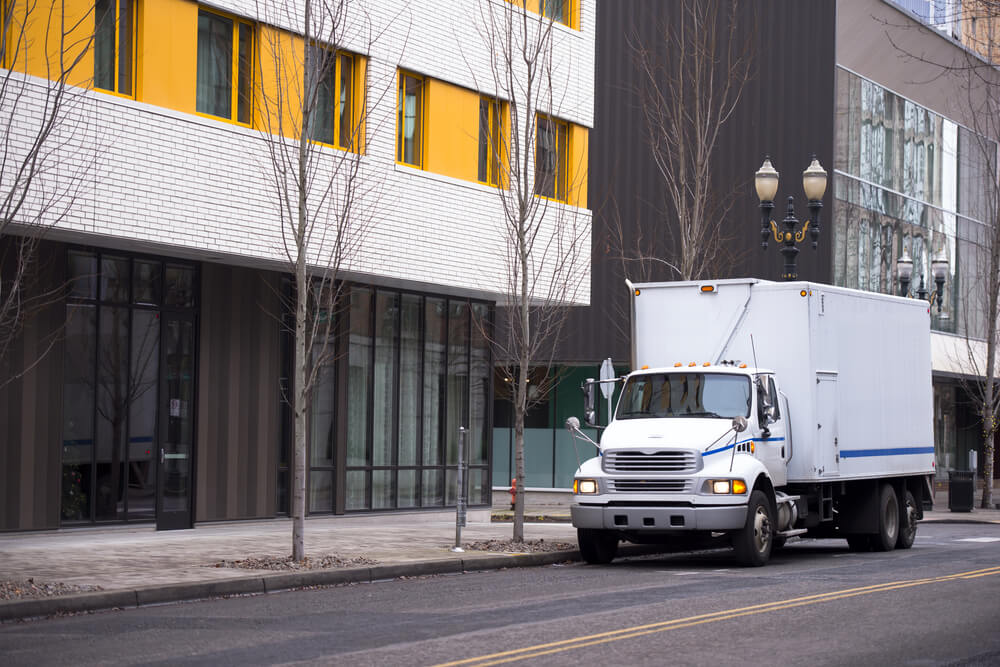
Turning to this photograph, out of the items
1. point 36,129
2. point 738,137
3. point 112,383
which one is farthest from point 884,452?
point 738,137

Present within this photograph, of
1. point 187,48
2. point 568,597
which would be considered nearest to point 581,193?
point 187,48

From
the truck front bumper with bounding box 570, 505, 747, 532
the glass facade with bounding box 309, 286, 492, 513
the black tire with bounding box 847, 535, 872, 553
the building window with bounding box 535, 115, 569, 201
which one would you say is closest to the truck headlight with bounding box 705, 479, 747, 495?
the truck front bumper with bounding box 570, 505, 747, 532

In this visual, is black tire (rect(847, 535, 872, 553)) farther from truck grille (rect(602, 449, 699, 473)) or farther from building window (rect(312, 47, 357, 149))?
building window (rect(312, 47, 357, 149))

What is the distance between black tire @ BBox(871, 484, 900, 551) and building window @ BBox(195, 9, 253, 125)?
11.2 metres

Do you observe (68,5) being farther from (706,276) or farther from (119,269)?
(706,276)

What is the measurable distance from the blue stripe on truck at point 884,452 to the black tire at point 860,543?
4.36 feet

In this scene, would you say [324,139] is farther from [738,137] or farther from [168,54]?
[738,137]

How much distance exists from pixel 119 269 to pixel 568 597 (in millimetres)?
9536

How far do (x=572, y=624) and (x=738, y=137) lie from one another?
3168cm

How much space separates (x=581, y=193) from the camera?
29.3m

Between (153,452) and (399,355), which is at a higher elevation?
(399,355)

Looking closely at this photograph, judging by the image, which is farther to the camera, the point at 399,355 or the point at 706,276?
the point at 706,276

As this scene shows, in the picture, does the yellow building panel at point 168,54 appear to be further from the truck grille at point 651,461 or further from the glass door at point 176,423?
the truck grille at point 651,461

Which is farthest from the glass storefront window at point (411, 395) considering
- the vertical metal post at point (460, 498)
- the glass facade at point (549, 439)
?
the glass facade at point (549, 439)
